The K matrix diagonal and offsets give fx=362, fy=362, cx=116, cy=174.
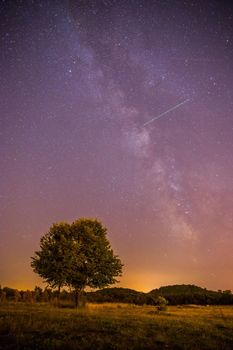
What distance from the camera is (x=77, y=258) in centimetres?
4253

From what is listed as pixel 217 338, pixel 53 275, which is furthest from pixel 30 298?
pixel 217 338

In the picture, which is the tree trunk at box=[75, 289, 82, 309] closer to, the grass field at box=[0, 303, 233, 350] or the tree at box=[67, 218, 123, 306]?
the tree at box=[67, 218, 123, 306]

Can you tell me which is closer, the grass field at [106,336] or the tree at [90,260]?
the grass field at [106,336]

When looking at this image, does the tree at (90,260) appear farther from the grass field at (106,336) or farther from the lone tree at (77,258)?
the grass field at (106,336)

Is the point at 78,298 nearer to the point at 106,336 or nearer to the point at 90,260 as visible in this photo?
the point at 90,260

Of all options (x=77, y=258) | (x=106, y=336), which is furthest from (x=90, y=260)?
(x=106, y=336)

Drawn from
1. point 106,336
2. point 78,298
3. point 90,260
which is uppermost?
point 90,260

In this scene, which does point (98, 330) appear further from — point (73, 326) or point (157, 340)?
point (157, 340)

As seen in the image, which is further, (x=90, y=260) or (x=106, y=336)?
(x=90, y=260)

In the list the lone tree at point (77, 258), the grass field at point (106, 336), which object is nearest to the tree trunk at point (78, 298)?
the lone tree at point (77, 258)

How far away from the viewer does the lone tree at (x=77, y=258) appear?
4247 cm

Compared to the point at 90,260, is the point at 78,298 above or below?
below

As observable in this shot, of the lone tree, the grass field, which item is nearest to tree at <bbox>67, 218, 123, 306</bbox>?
the lone tree

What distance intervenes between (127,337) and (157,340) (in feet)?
4.89
